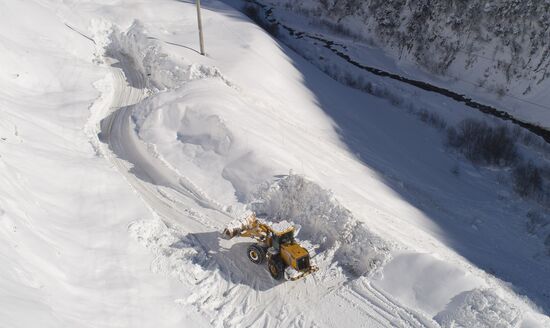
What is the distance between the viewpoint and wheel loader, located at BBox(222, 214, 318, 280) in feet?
33.6

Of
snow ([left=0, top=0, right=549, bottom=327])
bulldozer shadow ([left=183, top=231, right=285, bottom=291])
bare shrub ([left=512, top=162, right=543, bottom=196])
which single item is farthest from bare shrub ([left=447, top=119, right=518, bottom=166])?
bulldozer shadow ([left=183, top=231, right=285, bottom=291])

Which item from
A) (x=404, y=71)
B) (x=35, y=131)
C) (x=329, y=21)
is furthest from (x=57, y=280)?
(x=329, y=21)

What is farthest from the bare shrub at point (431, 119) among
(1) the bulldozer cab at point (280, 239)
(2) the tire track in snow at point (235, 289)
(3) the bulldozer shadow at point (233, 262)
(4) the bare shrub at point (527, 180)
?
(3) the bulldozer shadow at point (233, 262)

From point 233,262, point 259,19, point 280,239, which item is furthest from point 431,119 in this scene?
A: point 259,19

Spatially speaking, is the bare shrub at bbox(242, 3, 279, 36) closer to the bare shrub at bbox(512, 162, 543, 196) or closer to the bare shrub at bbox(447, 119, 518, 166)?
the bare shrub at bbox(447, 119, 518, 166)

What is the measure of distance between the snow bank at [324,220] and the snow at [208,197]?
0.04m

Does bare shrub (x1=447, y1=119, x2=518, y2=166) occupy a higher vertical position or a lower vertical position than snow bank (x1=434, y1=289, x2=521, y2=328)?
lower

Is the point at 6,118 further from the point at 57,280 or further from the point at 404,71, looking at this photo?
the point at 404,71

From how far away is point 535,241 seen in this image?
14.9 m

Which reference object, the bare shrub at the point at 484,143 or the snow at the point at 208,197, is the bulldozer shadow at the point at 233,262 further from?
the bare shrub at the point at 484,143

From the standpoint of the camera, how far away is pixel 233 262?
11.1m

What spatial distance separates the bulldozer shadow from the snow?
46 millimetres

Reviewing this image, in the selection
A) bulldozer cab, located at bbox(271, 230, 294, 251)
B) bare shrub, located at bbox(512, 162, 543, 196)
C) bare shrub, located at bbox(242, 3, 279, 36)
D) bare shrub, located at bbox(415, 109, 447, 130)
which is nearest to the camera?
bulldozer cab, located at bbox(271, 230, 294, 251)

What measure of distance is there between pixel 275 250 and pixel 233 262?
1.17 metres
